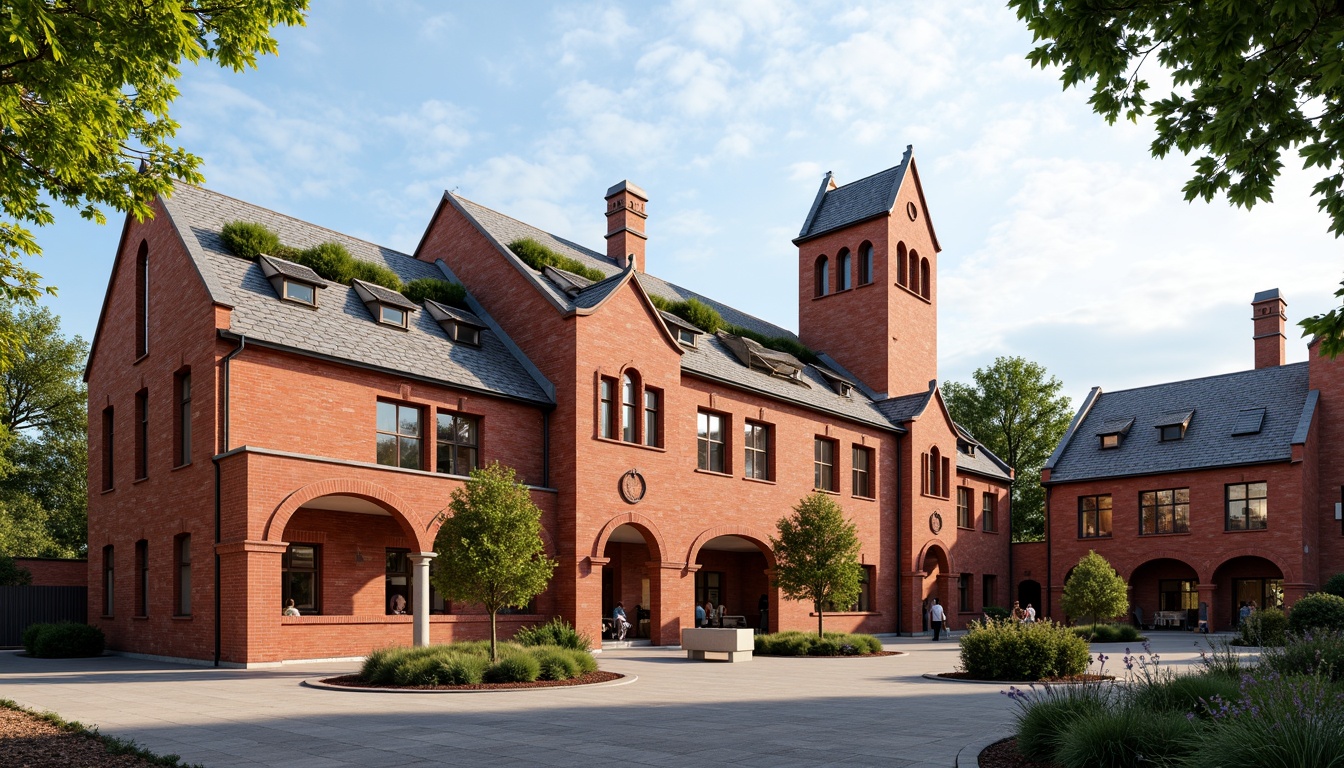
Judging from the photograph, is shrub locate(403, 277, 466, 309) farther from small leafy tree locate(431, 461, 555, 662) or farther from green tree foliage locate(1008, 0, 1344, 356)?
green tree foliage locate(1008, 0, 1344, 356)

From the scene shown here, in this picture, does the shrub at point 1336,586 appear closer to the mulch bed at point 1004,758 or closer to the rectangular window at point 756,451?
the rectangular window at point 756,451

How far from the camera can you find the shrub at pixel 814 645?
86.6 ft

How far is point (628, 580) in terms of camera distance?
32312 millimetres

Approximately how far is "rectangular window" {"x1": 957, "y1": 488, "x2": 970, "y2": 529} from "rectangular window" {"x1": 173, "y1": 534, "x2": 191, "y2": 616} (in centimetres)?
3156

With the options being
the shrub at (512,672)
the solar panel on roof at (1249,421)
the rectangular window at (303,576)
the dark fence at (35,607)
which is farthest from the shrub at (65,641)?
the solar panel on roof at (1249,421)

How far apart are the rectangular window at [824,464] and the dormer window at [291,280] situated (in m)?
18.5

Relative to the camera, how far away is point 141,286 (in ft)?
87.9

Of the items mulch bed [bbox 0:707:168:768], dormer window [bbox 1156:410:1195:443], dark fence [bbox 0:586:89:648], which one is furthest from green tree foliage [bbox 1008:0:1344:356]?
dormer window [bbox 1156:410:1195:443]

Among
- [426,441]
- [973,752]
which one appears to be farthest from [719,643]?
[973,752]

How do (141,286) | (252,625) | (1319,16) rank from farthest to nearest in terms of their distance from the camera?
(141,286)
(252,625)
(1319,16)

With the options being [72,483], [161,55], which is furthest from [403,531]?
[72,483]

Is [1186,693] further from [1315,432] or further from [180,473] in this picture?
[1315,432]

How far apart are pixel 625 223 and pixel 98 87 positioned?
2768 cm

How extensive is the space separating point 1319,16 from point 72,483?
2054 inches
